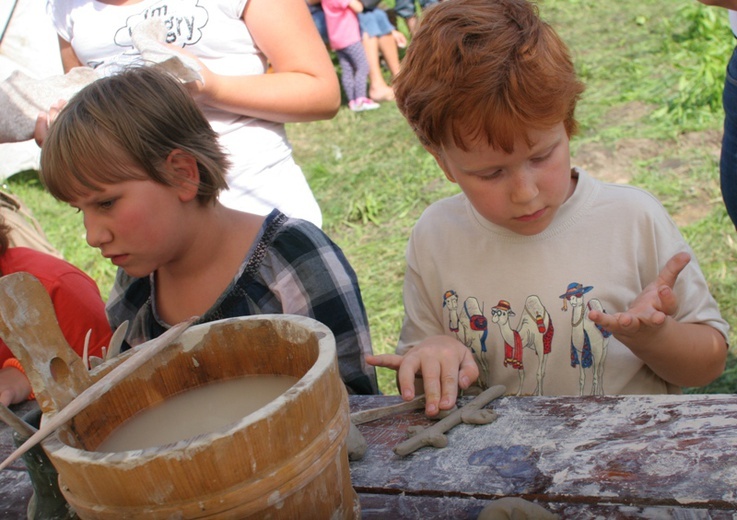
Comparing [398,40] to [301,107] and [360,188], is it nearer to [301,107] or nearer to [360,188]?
[360,188]

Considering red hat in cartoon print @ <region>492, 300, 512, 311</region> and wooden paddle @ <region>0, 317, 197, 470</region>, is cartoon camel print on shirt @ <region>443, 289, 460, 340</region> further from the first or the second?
wooden paddle @ <region>0, 317, 197, 470</region>

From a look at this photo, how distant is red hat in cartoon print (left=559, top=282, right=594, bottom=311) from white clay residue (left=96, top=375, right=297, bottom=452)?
0.88 m

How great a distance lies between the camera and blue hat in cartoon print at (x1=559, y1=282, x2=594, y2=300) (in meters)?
1.74

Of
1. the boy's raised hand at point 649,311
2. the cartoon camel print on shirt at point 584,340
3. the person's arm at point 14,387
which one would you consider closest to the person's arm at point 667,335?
the boy's raised hand at point 649,311

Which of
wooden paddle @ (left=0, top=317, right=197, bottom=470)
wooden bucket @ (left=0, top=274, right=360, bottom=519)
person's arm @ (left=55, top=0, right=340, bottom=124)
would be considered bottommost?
wooden bucket @ (left=0, top=274, right=360, bottom=519)

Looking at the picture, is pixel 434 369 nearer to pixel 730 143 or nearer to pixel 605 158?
pixel 730 143

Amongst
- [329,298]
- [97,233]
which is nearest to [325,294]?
[329,298]

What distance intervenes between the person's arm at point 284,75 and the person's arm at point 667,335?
1.27 metres

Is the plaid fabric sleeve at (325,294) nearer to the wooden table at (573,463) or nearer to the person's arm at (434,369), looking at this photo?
the person's arm at (434,369)

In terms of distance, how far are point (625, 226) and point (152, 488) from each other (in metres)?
1.25

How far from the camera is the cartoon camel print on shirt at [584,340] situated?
1742 mm

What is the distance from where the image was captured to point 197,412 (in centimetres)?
108

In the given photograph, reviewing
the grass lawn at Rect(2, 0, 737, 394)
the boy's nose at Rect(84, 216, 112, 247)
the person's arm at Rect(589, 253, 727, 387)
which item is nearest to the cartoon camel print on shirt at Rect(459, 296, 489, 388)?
the person's arm at Rect(589, 253, 727, 387)

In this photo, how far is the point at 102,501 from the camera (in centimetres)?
86
